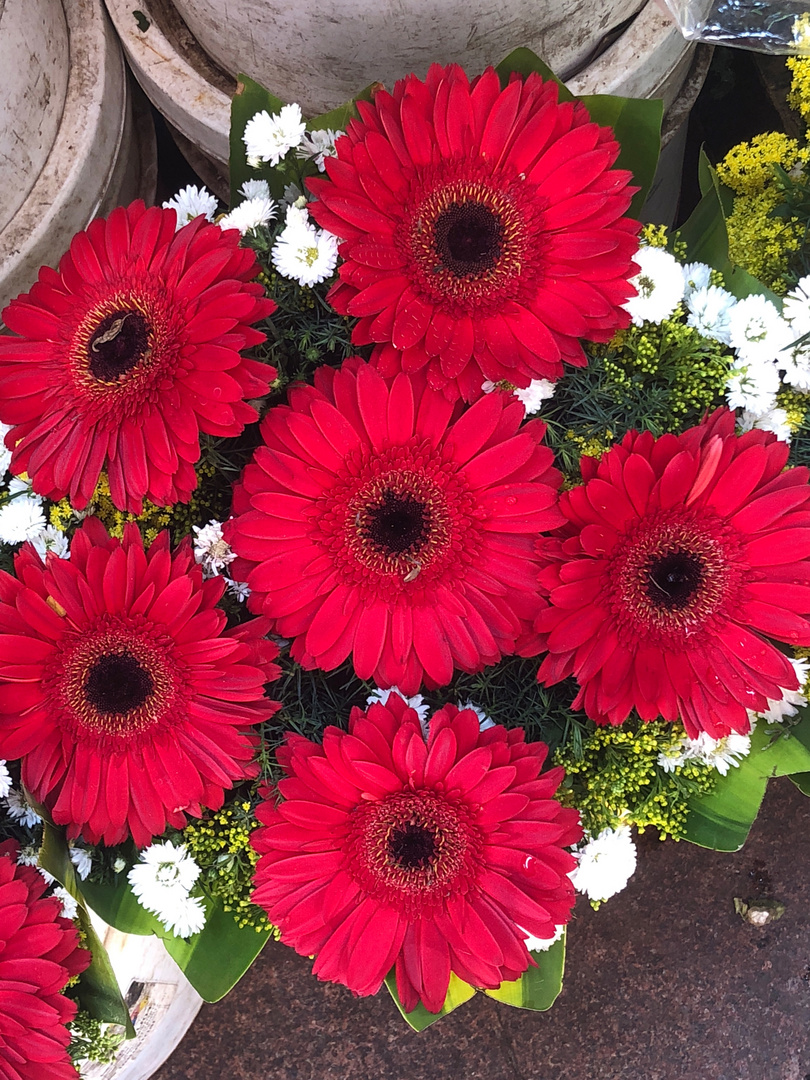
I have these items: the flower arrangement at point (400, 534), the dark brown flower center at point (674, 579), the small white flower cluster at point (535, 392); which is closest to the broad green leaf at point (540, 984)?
the flower arrangement at point (400, 534)

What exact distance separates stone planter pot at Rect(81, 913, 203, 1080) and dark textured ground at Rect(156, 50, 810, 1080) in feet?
0.74

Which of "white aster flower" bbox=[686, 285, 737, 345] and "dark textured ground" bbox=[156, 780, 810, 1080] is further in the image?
"dark textured ground" bbox=[156, 780, 810, 1080]

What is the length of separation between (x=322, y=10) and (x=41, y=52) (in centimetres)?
43

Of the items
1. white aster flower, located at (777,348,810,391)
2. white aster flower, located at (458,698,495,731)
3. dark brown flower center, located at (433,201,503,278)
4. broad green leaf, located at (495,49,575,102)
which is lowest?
white aster flower, located at (458,698,495,731)

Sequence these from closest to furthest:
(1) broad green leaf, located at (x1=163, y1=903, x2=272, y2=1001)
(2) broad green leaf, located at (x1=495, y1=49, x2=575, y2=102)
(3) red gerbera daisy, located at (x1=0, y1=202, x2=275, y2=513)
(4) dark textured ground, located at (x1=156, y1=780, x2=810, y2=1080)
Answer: (3) red gerbera daisy, located at (x1=0, y1=202, x2=275, y2=513) < (2) broad green leaf, located at (x1=495, y1=49, x2=575, y2=102) < (1) broad green leaf, located at (x1=163, y1=903, x2=272, y2=1001) < (4) dark textured ground, located at (x1=156, y1=780, x2=810, y2=1080)

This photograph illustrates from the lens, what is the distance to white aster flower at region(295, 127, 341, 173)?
2.67 feet

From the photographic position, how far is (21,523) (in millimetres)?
823

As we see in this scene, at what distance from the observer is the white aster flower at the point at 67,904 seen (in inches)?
31.6

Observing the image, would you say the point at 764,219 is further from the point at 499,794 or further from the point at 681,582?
the point at 499,794

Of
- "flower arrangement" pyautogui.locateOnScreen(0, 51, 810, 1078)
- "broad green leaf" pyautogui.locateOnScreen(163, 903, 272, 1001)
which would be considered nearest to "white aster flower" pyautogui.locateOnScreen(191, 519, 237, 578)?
"flower arrangement" pyautogui.locateOnScreen(0, 51, 810, 1078)

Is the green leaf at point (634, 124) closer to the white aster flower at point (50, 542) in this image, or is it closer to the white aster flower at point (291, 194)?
the white aster flower at point (291, 194)

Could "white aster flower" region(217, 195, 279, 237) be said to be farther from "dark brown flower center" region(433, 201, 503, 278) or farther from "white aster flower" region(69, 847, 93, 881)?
"white aster flower" region(69, 847, 93, 881)

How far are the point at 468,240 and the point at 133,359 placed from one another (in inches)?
10.6

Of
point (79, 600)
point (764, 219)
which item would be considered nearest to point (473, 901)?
point (79, 600)
